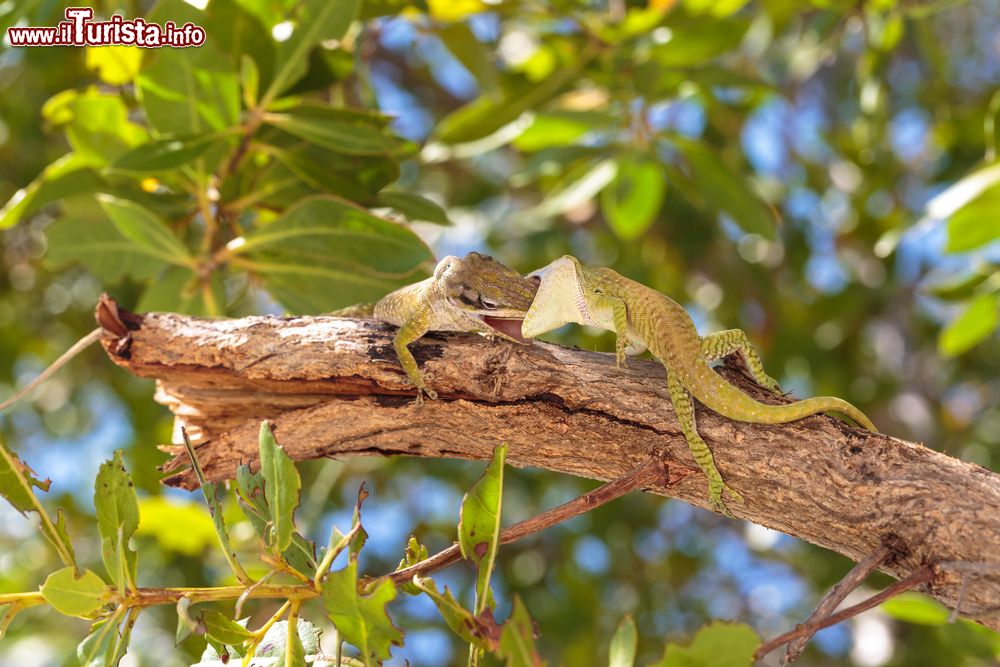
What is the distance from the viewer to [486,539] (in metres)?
1.81

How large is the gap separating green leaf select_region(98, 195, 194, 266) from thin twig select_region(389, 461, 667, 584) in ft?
5.39

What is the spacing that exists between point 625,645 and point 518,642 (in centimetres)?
26

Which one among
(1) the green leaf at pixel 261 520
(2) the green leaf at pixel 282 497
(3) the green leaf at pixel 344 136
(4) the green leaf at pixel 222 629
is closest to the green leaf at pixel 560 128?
(3) the green leaf at pixel 344 136

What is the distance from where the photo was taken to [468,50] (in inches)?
139

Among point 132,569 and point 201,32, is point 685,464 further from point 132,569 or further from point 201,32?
point 201,32

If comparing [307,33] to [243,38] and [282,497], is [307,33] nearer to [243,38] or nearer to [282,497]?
[243,38]

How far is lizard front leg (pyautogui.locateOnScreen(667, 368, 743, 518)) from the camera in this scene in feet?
6.78

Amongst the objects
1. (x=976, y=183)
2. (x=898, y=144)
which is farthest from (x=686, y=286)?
(x=976, y=183)

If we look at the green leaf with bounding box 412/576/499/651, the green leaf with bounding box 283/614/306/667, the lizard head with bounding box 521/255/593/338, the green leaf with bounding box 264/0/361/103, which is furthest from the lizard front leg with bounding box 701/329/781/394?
the green leaf with bounding box 264/0/361/103

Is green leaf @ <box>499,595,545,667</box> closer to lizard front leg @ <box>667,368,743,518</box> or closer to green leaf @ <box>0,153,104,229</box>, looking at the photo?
lizard front leg @ <box>667,368,743,518</box>

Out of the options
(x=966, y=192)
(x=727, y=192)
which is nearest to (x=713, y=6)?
(x=727, y=192)

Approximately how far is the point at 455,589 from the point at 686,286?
2.64 metres

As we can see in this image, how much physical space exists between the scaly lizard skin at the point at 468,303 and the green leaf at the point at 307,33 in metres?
0.91

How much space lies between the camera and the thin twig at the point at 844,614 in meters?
1.62
